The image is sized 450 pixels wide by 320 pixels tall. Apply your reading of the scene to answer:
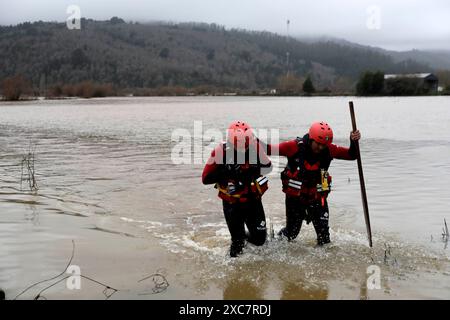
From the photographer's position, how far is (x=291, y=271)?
6.21 m

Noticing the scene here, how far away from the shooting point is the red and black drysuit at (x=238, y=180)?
20.7ft

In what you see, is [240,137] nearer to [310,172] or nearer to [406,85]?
[310,172]

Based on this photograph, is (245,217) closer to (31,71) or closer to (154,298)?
(154,298)

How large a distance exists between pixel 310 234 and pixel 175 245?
216 centimetres

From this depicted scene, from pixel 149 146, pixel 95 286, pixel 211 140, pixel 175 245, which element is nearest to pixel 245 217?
pixel 175 245

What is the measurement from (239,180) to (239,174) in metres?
0.08

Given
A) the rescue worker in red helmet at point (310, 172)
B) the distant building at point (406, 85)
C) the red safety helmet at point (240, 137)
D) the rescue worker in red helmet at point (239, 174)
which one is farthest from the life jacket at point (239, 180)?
the distant building at point (406, 85)

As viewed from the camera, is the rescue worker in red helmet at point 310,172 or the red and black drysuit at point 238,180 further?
the rescue worker in red helmet at point 310,172

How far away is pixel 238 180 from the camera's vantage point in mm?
6332

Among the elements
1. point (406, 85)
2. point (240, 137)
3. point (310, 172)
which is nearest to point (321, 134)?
point (310, 172)

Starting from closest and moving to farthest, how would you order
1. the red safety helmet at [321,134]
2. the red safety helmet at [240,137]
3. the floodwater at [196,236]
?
1. the floodwater at [196,236]
2. the red safety helmet at [240,137]
3. the red safety helmet at [321,134]

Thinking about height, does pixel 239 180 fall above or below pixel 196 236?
above

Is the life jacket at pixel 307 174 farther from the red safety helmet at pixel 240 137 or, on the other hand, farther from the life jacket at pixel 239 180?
the red safety helmet at pixel 240 137

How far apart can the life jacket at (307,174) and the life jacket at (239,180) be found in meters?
0.55
